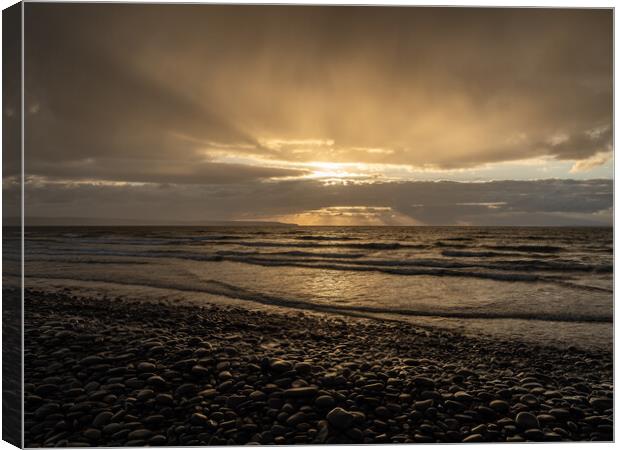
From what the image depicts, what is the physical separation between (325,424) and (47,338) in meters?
2.74

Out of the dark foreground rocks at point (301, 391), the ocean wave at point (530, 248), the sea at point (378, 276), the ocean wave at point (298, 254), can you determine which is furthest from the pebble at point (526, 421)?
the ocean wave at point (530, 248)

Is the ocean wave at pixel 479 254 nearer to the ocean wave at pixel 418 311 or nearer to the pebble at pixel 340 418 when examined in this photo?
the ocean wave at pixel 418 311

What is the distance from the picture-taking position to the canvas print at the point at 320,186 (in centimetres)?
312

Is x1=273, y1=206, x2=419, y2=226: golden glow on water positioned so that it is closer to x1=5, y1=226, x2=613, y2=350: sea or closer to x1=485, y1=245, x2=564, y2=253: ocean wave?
x1=5, y1=226, x2=613, y2=350: sea

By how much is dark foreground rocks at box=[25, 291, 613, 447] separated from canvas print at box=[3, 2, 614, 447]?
2 cm

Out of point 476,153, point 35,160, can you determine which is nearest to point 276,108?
point 476,153

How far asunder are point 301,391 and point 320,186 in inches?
100

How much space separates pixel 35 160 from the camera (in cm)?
755

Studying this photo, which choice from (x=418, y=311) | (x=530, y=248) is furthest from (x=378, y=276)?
(x=530, y=248)

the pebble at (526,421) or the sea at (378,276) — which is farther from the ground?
the sea at (378,276)

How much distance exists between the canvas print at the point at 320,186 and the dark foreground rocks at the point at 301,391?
0.05 ft

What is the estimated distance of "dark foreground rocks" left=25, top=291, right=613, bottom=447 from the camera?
3045 millimetres

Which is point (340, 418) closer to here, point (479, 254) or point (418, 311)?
point (418, 311)

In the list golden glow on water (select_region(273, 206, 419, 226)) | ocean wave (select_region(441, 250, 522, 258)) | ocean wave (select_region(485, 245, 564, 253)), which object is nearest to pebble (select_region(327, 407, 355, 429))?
golden glow on water (select_region(273, 206, 419, 226))
